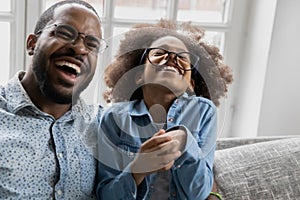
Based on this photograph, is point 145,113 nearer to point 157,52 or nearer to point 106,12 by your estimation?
point 157,52

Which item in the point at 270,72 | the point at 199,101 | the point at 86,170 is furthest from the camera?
the point at 270,72

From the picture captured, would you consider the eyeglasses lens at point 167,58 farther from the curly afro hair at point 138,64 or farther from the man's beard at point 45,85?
the man's beard at point 45,85

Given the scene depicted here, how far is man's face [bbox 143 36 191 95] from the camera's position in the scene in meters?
0.90

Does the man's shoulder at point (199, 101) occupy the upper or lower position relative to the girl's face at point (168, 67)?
lower

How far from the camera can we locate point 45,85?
1.02 metres

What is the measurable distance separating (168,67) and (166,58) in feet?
0.07

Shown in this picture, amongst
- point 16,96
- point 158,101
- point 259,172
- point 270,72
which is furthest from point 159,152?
point 270,72

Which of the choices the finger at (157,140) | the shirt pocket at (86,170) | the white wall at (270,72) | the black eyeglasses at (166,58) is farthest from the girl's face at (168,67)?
the white wall at (270,72)

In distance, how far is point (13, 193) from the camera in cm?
97

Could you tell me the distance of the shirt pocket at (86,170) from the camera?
41.6 inches

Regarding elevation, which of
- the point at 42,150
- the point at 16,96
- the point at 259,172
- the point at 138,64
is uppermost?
the point at 138,64

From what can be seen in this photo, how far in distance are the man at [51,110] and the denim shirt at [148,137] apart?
8 centimetres

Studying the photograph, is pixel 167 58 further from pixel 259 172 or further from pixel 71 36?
pixel 259 172

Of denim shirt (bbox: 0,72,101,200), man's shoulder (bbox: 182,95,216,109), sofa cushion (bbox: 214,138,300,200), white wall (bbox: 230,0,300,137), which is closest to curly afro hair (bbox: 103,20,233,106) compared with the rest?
man's shoulder (bbox: 182,95,216,109)
